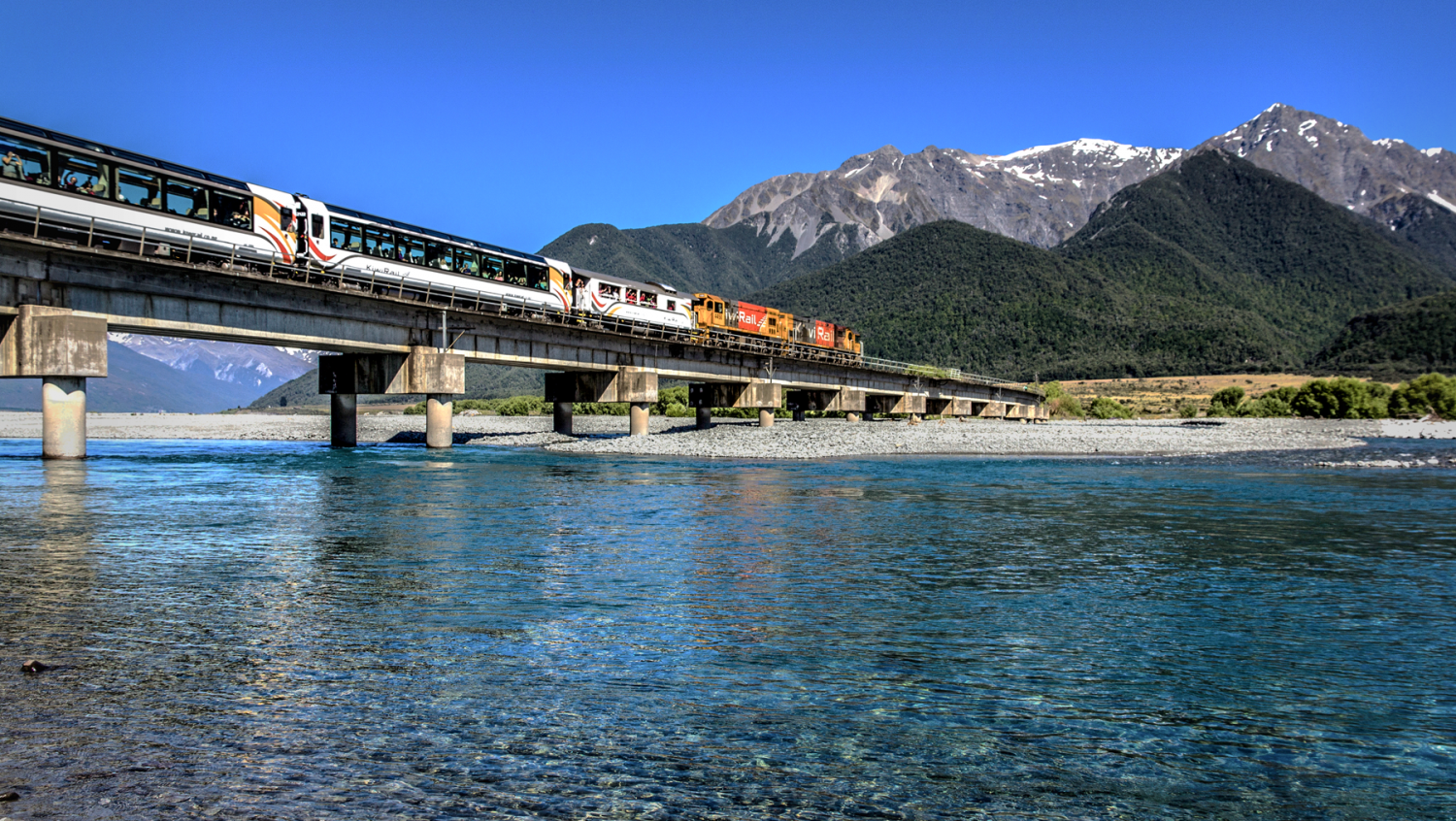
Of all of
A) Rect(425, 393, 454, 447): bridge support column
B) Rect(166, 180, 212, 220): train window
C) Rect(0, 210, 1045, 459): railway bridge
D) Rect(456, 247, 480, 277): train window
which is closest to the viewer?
Rect(0, 210, 1045, 459): railway bridge

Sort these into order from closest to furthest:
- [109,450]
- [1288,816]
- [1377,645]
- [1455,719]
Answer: [1288,816], [1455,719], [1377,645], [109,450]

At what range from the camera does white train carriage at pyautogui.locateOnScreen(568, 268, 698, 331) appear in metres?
60.1

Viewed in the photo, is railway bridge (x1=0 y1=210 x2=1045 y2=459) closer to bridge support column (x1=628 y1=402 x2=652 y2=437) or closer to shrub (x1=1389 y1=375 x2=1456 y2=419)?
bridge support column (x1=628 y1=402 x2=652 y2=437)

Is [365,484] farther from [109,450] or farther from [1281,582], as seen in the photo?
[109,450]

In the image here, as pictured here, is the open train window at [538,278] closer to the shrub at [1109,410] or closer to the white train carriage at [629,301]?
the white train carriage at [629,301]

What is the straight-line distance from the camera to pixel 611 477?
32.6m

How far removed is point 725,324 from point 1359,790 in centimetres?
7060

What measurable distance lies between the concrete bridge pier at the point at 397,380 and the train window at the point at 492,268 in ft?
18.1

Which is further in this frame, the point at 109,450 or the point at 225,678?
the point at 109,450

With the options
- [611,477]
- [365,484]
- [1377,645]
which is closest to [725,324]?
[611,477]

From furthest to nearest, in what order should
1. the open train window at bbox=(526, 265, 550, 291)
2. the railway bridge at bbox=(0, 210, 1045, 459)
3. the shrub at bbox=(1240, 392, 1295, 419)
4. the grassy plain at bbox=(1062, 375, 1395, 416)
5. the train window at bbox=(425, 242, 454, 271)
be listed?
the grassy plain at bbox=(1062, 375, 1395, 416) < the shrub at bbox=(1240, 392, 1295, 419) < the open train window at bbox=(526, 265, 550, 291) < the train window at bbox=(425, 242, 454, 271) < the railway bridge at bbox=(0, 210, 1045, 459)

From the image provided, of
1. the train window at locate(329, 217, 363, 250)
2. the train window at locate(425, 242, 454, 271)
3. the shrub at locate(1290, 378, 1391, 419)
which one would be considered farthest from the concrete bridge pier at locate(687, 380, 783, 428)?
the shrub at locate(1290, 378, 1391, 419)

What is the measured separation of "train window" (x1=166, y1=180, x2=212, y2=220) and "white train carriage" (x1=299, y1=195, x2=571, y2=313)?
4.86 metres

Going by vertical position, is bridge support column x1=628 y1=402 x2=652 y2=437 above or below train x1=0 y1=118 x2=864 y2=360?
below
